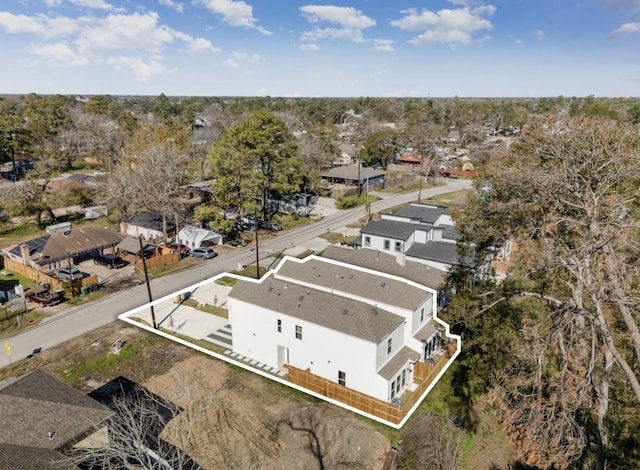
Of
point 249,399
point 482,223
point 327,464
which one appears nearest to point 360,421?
point 327,464

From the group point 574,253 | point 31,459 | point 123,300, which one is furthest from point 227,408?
point 574,253

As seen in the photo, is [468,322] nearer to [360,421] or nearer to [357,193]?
[360,421]

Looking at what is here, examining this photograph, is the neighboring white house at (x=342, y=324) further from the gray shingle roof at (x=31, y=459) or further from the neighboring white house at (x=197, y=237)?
the neighboring white house at (x=197, y=237)

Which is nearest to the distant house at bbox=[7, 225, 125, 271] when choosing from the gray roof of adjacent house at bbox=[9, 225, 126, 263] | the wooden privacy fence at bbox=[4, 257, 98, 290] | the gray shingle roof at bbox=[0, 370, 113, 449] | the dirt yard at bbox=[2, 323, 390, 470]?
the gray roof of adjacent house at bbox=[9, 225, 126, 263]

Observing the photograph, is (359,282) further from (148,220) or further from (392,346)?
(148,220)

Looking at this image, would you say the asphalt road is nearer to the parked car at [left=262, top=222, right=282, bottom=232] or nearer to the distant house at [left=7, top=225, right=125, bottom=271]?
the parked car at [left=262, top=222, right=282, bottom=232]

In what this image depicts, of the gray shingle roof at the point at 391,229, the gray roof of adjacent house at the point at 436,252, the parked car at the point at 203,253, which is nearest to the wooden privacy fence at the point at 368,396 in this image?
the gray roof of adjacent house at the point at 436,252
